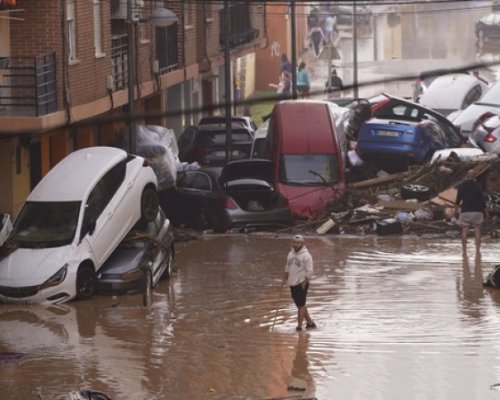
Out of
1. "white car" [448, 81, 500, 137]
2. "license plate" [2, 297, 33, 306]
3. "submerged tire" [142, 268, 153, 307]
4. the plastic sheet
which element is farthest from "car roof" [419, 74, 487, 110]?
"license plate" [2, 297, 33, 306]

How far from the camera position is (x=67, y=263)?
2169 cm

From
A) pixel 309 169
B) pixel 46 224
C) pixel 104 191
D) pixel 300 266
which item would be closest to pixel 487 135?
pixel 309 169

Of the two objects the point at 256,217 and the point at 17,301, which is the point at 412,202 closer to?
the point at 256,217

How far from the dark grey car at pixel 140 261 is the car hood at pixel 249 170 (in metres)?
6.52

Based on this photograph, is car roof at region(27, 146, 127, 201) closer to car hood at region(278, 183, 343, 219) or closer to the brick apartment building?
the brick apartment building

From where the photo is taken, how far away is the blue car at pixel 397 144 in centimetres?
3438

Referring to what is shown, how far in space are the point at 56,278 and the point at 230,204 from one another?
25.3ft

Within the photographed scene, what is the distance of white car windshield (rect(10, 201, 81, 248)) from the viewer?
22250 mm

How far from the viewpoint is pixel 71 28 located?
1182 inches

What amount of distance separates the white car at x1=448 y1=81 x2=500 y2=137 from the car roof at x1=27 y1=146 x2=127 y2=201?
15.2 meters

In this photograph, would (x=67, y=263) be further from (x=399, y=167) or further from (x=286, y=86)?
(x=286, y=86)

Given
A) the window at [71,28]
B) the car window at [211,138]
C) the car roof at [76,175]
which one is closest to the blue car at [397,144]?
the car window at [211,138]

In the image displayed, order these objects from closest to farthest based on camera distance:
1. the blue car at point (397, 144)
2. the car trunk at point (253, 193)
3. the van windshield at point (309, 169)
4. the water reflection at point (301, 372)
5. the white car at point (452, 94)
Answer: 1. the water reflection at point (301, 372)
2. the car trunk at point (253, 193)
3. the van windshield at point (309, 169)
4. the blue car at point (397, 144)
5. the white car at point (452, 94)

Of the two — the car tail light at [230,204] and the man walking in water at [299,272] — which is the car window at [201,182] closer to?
the car tail light at [230,204]
